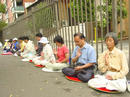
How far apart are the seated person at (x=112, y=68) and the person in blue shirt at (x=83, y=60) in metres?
0.42

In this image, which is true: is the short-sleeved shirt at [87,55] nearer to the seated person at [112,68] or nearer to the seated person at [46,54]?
the seated person at [112,68]

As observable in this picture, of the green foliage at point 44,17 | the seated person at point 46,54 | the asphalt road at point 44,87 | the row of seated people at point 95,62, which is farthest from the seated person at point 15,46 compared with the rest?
the asphalt road at point 44,87

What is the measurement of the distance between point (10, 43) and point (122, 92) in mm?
9507

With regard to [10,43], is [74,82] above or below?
below

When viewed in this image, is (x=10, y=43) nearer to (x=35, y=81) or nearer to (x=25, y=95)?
(x=35, y=81)

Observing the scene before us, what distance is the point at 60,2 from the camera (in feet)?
17.6

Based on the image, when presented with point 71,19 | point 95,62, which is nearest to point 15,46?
point 71,19

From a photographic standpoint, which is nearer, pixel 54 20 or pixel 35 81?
pixel 35 81

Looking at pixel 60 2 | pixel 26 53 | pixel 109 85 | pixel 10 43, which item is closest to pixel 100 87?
pixel 109 85

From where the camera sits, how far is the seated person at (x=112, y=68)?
2.95 m

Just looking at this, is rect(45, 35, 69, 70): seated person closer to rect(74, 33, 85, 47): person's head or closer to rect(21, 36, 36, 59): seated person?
rect(74, 33, 85, 47): person's head

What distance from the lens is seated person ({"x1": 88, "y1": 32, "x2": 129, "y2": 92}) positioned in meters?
2.95

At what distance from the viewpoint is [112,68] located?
125 inches

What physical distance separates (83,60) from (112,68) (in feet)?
2.89
